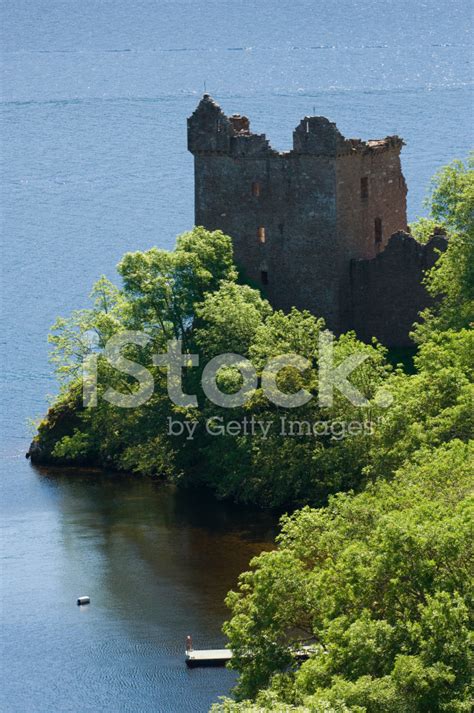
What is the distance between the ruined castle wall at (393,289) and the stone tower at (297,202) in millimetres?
596

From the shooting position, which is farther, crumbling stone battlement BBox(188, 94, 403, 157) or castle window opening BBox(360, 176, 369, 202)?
castle window opening BBox(360, 176, 369, 202)

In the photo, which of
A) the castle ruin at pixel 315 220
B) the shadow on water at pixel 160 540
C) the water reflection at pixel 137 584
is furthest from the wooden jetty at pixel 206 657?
the castle ruin at pixel 315 220

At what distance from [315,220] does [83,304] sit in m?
30.5

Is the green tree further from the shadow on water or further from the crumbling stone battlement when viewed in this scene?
the crumbling stone battlement

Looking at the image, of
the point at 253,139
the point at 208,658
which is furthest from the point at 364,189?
the point at 208,658

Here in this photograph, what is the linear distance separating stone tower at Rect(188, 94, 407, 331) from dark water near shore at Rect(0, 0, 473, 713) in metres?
11.4

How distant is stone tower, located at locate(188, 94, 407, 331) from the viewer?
92.5 m

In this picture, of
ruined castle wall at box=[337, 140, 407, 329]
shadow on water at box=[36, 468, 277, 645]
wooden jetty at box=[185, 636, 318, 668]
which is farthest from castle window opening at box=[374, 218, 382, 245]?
wooden jetty at box=[185, 636, 318, 668]

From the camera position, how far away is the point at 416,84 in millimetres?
184125

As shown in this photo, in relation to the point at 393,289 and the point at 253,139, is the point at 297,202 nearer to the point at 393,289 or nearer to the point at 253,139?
the point at 253,139

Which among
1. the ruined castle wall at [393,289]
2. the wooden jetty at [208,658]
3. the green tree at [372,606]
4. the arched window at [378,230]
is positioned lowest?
the wooden jetty at [208,658]

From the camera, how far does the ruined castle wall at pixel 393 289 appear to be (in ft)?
302

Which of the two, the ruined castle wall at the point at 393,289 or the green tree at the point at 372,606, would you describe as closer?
the green tree at the point at 372,606

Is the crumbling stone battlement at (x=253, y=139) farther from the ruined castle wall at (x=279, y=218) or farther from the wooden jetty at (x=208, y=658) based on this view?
the wooden jetty at (x=208, y=658)
